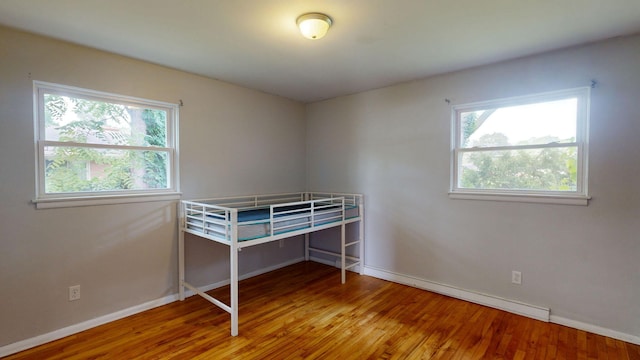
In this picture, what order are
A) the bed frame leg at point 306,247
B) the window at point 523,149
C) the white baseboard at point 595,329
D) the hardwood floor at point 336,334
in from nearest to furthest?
the hardwood floor at point 336,334, the white baseboard at point 595,329, the window at point 523,149, the bed frame leg at point 306,247

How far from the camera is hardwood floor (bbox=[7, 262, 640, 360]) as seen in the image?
83.3 inches

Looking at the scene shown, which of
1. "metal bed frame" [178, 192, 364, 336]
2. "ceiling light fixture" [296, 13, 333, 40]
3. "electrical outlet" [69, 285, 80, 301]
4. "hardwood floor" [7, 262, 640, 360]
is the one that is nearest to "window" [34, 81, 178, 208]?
"metal bed frame" [178, 192, 364, 336]

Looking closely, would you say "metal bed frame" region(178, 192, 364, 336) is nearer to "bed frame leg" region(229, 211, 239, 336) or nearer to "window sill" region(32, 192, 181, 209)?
"bed frame leg" region(229, 211, 239, 336)

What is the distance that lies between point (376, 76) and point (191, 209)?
7.60ft

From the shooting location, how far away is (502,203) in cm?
278

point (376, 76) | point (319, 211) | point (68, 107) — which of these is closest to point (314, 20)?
point (376, 76)

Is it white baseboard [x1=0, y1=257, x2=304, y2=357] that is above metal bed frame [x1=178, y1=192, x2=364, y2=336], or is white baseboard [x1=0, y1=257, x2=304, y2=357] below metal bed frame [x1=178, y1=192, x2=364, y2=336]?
below

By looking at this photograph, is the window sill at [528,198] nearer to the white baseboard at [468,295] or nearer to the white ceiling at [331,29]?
the white baseboard at [468,295]

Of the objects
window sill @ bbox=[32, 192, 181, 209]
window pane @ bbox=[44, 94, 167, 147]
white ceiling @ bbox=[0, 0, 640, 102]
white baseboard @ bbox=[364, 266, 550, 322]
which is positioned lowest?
white baseboard @ bbox=[364, 266, 550, 322]

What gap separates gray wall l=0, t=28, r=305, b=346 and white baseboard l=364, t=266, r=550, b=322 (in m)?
1.52

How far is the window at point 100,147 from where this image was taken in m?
2.32

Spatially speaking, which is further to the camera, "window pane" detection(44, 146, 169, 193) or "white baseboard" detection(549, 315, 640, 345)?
"window pane" detection(44, 146, 169, 193)

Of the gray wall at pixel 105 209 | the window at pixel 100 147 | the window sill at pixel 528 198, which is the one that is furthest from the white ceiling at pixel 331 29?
the window sill at pixel 528 198

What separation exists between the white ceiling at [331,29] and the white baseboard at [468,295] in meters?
2.22
